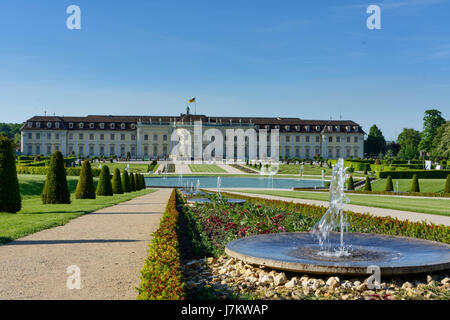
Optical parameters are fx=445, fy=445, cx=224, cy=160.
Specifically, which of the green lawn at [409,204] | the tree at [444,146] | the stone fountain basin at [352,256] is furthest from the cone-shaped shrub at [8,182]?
the tree at [444,146]

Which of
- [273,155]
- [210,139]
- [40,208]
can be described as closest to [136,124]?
[210,139]

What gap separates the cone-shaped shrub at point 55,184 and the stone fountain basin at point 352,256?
893 cm

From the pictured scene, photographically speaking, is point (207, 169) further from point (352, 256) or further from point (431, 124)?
point (352, 256)

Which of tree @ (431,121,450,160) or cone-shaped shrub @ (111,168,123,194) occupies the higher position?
tree @ (431,121,450,160)

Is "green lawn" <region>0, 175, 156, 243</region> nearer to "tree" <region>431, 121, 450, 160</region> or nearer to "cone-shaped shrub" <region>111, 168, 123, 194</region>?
"cone-shaped shrub" <region>111, 168, 123, 194</region>

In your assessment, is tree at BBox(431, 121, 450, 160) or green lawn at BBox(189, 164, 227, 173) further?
green lawn at BBox(189, 164, 227, 173)

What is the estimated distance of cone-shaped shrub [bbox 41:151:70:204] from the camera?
1367 centimetres

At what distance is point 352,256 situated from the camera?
18.2 feet

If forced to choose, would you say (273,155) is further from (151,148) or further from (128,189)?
(128,189)

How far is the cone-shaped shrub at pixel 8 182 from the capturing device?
11086mm

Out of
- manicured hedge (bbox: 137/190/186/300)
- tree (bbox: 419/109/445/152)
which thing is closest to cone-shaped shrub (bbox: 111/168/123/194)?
manicured hedge (bbox: 137/190/186/300)

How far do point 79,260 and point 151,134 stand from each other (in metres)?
70.9

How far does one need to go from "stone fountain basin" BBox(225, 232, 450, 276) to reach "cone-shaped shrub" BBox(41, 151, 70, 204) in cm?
893

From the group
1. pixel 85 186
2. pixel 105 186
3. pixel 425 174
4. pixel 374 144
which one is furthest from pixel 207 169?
pixel 374 144
